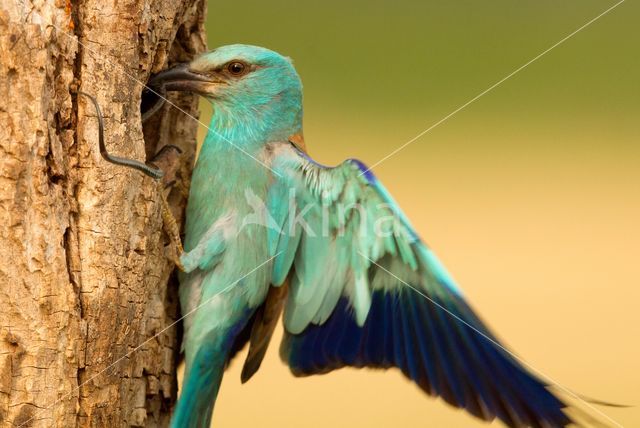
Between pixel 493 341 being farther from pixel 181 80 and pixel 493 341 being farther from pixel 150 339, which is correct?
pixel 181 80

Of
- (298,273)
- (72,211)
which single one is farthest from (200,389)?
(72,211)

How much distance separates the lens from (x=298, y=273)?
2.98 m

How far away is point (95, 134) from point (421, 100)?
256 cm

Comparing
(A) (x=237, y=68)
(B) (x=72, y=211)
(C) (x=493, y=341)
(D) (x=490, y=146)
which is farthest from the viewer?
(D) (x=490, y=146)

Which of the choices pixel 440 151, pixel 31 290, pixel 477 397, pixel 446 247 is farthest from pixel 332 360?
pixel 440 151

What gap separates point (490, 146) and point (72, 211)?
275cm

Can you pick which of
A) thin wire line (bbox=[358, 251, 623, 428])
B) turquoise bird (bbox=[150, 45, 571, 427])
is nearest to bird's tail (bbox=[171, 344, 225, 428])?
turquoise bird (bbox=[150, 45, 571, 427])

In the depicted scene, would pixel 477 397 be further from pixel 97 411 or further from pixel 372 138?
pixel 372 138

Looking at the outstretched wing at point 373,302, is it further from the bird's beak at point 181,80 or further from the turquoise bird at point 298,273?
the bird's beak at point 181,80

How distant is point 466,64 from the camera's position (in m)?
4.97

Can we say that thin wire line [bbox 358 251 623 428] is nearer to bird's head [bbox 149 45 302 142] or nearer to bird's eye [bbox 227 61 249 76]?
bird's head [bbox 149 45 302 142]

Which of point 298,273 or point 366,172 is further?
point 298,273

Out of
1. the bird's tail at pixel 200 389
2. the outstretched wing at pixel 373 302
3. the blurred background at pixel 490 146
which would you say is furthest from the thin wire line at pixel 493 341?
the blurred background at pixel 490 146

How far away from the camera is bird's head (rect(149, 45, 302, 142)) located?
3.07 meters
